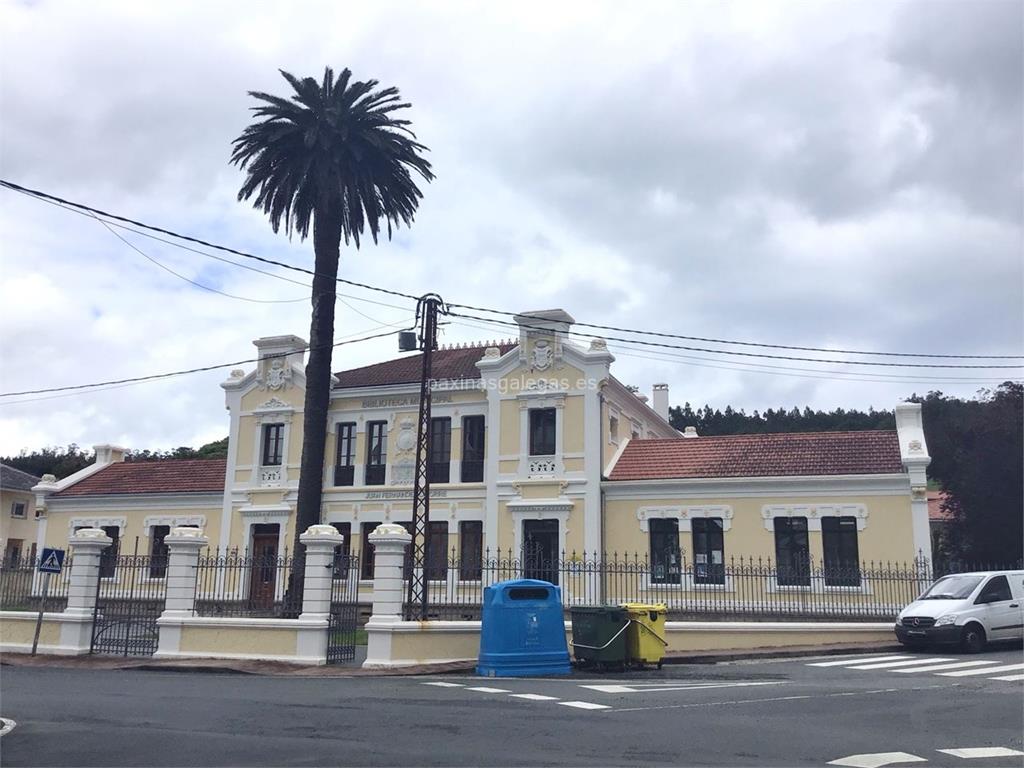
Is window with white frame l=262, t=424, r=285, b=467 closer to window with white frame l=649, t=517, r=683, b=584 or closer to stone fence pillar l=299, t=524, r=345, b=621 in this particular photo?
window with white frame l=649, t=517, r=683, b=584

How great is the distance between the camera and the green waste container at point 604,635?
16922 mm

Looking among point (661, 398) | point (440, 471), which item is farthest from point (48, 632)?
point (661, 398)

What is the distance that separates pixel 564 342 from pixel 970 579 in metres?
15.1

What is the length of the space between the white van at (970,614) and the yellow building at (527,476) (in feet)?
24.7

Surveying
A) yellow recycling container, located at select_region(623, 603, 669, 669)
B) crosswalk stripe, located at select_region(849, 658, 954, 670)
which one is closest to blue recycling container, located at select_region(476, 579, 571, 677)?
yellow recycling container, located at select_region(623, 603, 669, 669)

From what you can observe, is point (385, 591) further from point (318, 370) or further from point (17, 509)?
point (17, 509)

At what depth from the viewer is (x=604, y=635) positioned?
16953 mm

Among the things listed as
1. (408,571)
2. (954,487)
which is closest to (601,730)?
(408,571)

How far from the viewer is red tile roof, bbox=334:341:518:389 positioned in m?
33.6

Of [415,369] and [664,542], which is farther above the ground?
[415,369]

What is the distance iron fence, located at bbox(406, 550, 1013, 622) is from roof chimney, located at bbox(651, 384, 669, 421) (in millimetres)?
12614

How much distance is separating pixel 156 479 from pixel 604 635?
2489cm

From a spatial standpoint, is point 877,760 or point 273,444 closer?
point 877,760

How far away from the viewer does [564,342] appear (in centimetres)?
3152
